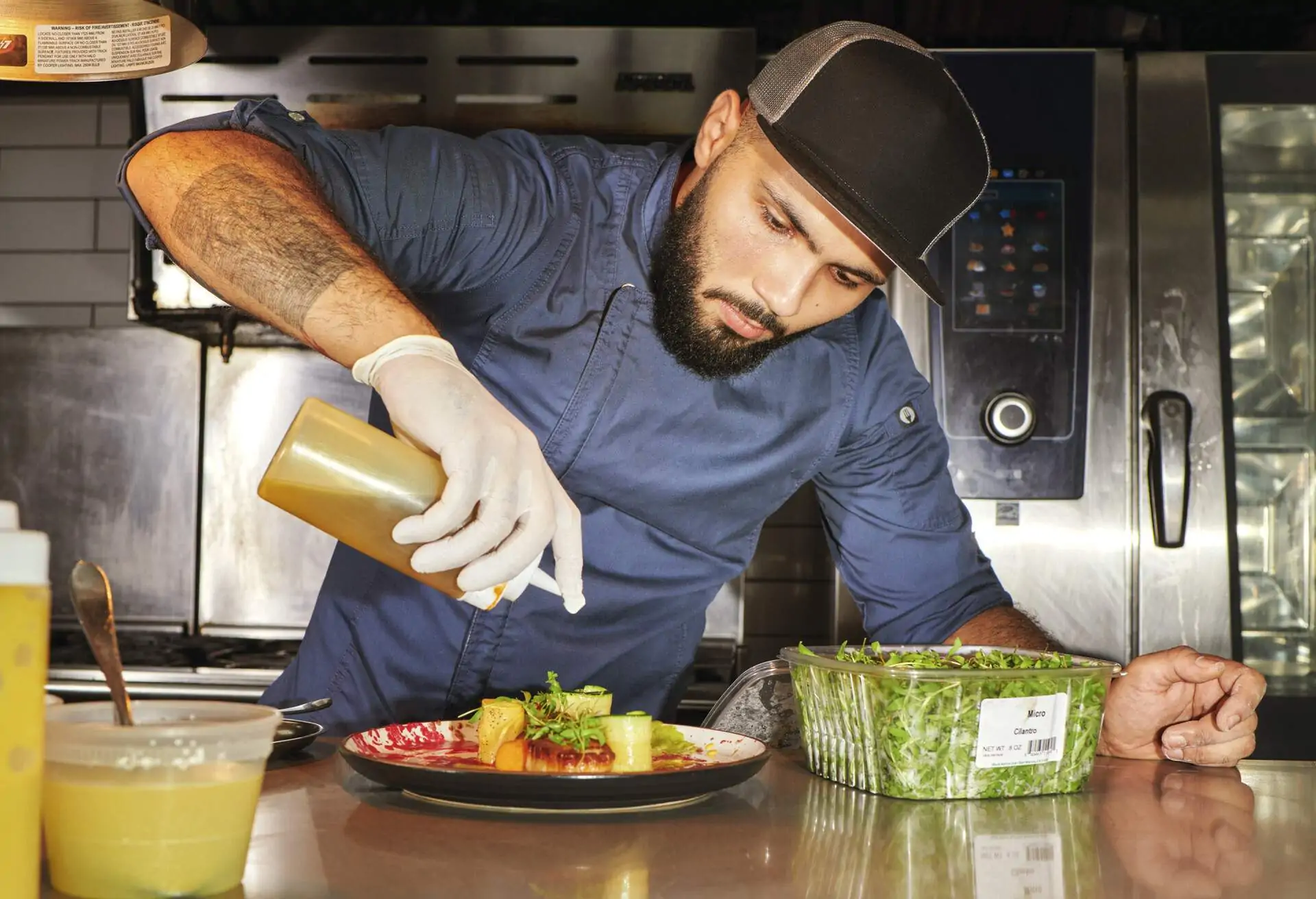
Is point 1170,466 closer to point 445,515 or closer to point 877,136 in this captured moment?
point 877,136

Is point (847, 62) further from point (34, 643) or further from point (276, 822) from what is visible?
point (34, 643)

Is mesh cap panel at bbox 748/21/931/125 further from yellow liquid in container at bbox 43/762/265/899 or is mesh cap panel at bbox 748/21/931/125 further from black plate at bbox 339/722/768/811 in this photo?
yellow liquid in container at bbox 43/762/265/899

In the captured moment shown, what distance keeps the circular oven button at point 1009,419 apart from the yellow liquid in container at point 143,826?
6.40 ft

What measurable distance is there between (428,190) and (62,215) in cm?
201

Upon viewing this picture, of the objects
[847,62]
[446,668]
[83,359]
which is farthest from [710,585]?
[83,359]

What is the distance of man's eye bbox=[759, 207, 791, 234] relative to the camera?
1.41m

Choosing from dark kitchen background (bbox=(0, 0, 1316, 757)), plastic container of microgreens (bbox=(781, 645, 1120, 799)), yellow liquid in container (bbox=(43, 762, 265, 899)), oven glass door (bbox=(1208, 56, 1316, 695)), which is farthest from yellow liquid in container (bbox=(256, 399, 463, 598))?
oven glass door (bbox=(1208, 56, 1316, 695))

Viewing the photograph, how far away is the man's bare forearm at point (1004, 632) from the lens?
153cm

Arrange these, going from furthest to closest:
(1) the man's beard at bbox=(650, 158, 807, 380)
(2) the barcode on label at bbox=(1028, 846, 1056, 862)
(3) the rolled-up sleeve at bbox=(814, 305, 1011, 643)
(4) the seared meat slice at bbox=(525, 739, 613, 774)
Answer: (3) the rolled-up sleeve at bbox=(814, 305, 1011, 643) < (1) the man's beard at bbox=(650, 158, 807, 380) < (4) the seared meat slice at bbox=(525, 739, 613, 774) < (2) the barcode on label at bbox=(1028, 846, 1056, 862)

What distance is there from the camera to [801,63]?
1400mm

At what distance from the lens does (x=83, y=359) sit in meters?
2.92

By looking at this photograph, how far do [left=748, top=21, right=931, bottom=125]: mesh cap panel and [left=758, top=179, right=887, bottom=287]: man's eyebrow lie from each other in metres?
0.08

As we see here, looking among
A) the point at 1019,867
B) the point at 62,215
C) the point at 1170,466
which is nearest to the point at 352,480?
the point at 1019,867

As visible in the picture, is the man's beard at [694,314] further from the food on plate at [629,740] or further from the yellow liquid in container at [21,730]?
the yellow liquid in container at [21,730]
